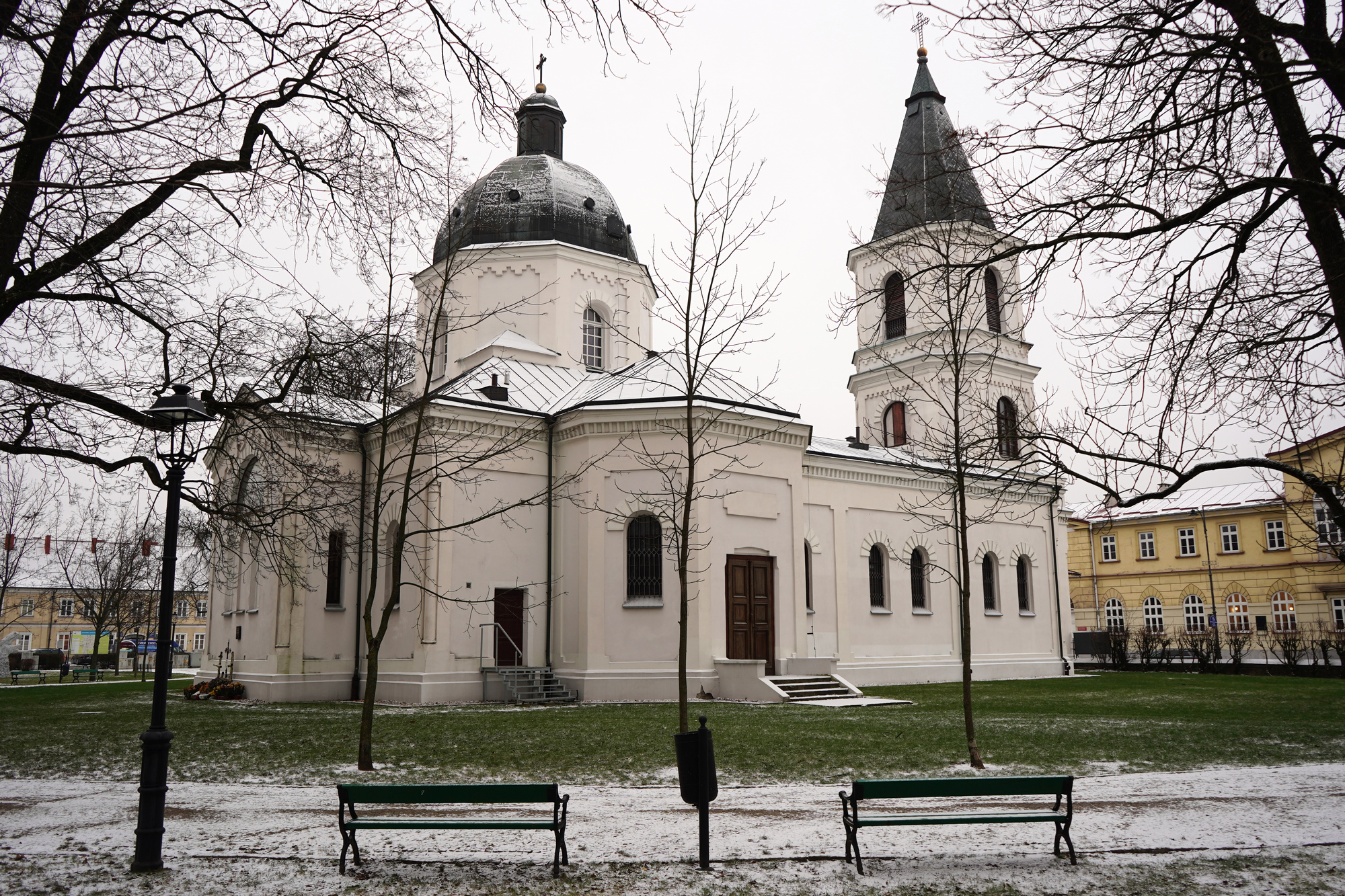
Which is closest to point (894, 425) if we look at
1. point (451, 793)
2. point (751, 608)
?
point (751, 608)

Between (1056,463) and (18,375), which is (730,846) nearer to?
(1056,463)

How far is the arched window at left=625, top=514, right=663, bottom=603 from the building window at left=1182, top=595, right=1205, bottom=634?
4275 cm

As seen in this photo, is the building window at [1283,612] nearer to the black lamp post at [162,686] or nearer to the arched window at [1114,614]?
the arched window at [1114,614]

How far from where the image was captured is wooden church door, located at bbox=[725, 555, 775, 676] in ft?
76.3

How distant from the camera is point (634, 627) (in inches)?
884

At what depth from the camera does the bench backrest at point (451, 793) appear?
7250 millimetres

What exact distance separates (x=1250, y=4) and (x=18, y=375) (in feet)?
35.9

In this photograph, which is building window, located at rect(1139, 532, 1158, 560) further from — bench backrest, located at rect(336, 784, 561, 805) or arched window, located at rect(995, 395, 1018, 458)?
bench backrest, located at rect(336, 784, 561, 805)

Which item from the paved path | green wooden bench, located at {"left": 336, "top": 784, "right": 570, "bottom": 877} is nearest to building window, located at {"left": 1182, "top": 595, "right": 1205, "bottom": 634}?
the paved path

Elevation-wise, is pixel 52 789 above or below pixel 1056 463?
below

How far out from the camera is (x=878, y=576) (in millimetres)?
29641

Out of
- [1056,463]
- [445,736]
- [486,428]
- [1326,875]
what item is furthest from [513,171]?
[1326,875]

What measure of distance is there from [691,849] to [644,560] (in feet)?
49.1

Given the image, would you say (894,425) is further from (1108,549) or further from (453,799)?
(1108,549)
